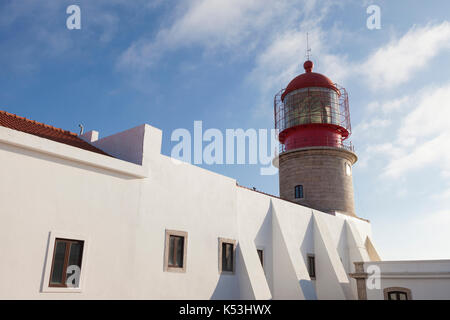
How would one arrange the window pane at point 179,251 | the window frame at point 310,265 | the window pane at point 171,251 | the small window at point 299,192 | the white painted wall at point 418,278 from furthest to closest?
the small window at point 299,192, the window frame at point 310,265, the white painted wall at point 418,278, the window pane at point 179,251, the window pane at point 171,251

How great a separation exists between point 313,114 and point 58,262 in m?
16.9

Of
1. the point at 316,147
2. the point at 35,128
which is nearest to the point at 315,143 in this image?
the point at 316,147

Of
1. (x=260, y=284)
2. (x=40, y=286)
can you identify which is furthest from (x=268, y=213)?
(x=40, y=286)

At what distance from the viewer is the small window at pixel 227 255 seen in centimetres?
1232

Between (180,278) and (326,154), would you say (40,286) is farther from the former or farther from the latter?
(326,154)

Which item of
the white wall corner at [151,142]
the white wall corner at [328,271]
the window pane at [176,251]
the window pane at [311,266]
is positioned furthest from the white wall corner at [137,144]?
the white wall corner at [328,271]

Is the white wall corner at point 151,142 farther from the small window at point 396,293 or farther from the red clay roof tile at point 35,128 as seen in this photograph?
the small window at point 396,293

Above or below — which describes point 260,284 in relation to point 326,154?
below

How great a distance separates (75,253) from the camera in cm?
859

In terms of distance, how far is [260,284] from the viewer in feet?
41.3

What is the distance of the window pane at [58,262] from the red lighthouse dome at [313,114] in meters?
16.1

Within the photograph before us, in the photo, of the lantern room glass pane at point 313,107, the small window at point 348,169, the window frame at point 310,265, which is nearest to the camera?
the window frame at point 310,265
